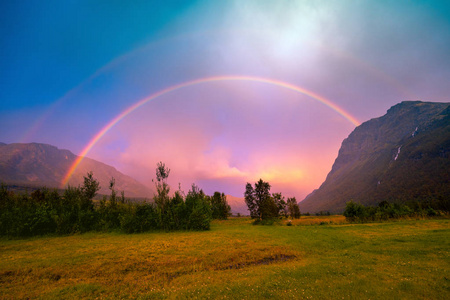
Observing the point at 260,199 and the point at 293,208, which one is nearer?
the point at 260,199

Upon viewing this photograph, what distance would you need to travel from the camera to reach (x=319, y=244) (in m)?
19.2

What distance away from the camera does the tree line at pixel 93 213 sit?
30.4m

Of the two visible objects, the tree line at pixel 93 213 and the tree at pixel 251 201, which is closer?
the tree line at pixel 93 213

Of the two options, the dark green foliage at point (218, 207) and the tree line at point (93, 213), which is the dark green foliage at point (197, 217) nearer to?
the tree line at point (93, 213)

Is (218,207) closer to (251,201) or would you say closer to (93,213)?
(251,201)

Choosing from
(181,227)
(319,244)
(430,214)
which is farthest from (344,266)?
(430,214)

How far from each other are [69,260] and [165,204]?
2284 cm

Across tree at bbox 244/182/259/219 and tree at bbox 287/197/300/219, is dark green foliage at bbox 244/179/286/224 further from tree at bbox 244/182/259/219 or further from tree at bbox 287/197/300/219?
tree at bbox 287/197/300/219

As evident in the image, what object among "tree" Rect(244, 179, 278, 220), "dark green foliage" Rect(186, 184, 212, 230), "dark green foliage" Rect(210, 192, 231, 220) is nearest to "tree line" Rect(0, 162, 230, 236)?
"dark green foliage" Rect(186, 184, 212, 230)

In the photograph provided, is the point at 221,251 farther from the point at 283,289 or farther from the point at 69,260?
the point at 69,260

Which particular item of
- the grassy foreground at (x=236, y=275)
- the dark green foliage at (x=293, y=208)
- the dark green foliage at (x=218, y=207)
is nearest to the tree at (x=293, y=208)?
the dark green foliage at (x=293, y=208)

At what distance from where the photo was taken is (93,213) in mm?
35719

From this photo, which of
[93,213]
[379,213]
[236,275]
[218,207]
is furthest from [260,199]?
[236,275]

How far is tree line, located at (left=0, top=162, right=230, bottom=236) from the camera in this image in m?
30.4
